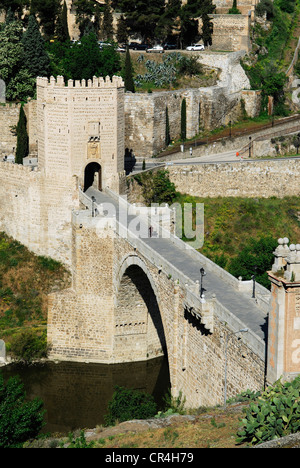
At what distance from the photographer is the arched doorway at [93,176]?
157 ft

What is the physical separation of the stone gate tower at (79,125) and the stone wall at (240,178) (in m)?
7.68

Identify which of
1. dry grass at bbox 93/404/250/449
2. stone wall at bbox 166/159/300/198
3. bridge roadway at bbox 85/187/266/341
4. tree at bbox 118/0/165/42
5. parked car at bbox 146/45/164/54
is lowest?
dry grass at bbox 93/404/250/449

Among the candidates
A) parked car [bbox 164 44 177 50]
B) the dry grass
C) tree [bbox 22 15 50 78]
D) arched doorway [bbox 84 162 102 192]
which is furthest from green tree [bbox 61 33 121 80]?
the dry grass

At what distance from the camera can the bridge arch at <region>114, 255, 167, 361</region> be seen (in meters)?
44.0

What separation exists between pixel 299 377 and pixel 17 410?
1001 centimetres

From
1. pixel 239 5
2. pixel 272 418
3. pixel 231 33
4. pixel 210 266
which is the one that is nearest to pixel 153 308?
pixel 210 266

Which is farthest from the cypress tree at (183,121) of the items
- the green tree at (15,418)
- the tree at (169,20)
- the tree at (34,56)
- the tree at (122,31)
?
the green tree at (15,418)

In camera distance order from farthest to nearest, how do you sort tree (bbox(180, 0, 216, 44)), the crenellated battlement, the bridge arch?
tree (bbox(180, 0, 216, 44)), the crenellated battlement, the bridge arch

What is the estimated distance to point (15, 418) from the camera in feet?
102

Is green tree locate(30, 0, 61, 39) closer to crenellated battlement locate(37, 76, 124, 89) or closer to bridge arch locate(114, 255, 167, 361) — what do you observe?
crenellated battlement locate(37, 76, 124, 89)

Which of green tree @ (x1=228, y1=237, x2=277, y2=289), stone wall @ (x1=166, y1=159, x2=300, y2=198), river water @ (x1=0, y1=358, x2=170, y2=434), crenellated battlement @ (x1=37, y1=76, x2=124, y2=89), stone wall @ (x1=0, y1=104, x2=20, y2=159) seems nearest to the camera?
river water @ (x1=0, y1=358, x2=170, y2=434)

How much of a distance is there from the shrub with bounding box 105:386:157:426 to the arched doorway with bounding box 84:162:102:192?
13.1m

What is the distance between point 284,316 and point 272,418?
3303 mm

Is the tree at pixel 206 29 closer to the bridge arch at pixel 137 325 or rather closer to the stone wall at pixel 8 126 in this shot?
the stone wall at pixel 8 126
